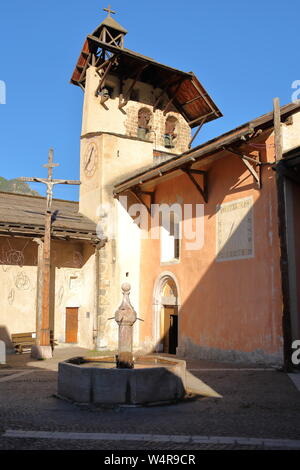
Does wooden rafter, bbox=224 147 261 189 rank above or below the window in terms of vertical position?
above

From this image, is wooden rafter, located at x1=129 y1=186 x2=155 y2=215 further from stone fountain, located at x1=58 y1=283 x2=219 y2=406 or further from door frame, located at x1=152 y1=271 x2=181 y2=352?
stone fountain, located at x1=58 y1=283 x2=219 y2=406

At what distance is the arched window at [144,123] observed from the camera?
19.7 meters

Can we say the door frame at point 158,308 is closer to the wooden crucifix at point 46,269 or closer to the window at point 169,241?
the window at point 169,241

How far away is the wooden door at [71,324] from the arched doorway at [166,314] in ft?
11.5

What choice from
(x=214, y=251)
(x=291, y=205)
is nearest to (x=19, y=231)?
(x=214, y=251)

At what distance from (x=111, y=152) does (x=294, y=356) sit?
415 inches

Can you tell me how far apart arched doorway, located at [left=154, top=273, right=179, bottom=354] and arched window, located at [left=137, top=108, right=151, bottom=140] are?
22.7 feet

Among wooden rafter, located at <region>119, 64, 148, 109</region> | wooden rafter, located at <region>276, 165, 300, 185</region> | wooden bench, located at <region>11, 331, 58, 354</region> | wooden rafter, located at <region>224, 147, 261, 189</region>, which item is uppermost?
wooden rafter, located at <region>119, 64, 148, 109</region>

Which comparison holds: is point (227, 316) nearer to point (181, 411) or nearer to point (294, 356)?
point (294, 356)

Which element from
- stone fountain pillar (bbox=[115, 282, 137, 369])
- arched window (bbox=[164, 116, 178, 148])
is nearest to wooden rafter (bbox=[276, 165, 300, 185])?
stone fountain pillar (bbox=[115, 282, 137, 369])

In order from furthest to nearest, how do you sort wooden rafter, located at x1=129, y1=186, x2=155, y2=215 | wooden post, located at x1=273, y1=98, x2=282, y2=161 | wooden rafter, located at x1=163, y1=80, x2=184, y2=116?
wooden rafter, located at x1=163, y1=80, x2=184, y2=116
wooden rafter, located at x1=129, y1=186, x2=155, y2=215
wooden post, located at x1=273, y1=98, x2=282, y2=161

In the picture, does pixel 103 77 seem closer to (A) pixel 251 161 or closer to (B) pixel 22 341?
(A) pixel 251 161

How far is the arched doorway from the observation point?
15766 mm

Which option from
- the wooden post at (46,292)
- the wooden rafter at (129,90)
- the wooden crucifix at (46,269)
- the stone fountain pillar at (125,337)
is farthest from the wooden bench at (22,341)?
the wooden rafter at (129,90)
